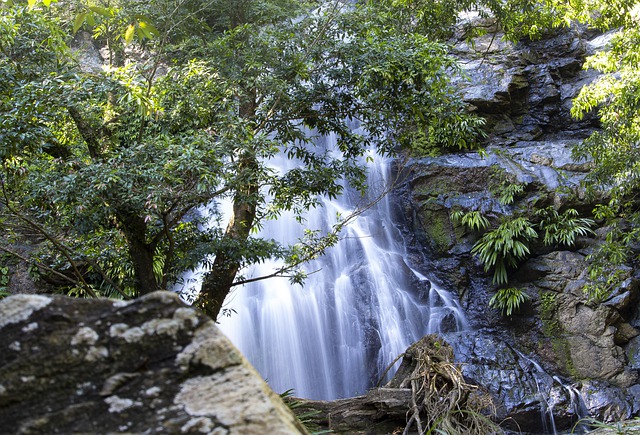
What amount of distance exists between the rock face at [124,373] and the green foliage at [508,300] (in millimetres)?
10535

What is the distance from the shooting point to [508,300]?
11531 millimetres

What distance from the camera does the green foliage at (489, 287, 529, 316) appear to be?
11.5m

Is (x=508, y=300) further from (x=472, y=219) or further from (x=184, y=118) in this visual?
(x=184, y=118)

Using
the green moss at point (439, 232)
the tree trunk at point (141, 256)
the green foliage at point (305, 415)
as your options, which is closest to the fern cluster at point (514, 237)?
the green moss at point (439, 232)

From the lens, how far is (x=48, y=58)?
6023 millimetres

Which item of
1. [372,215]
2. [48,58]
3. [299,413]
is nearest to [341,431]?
[299,413]

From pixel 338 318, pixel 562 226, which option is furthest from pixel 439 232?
pixel 338 318

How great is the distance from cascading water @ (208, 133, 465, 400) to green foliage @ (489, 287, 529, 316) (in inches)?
33.2

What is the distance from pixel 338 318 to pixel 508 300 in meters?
3.55

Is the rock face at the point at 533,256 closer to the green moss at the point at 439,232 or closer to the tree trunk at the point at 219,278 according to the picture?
the green moss at the point at 439,232

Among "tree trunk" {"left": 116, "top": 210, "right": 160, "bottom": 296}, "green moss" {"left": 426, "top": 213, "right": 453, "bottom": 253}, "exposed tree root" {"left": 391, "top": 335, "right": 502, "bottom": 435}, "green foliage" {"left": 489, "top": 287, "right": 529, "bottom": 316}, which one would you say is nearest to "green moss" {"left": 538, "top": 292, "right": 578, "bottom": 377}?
"green foliage" {"left": 489, "top": 287, "right": 529, "bottom": 316}

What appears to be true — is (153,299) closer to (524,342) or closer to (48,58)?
(48,58)

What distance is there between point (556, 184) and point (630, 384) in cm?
457

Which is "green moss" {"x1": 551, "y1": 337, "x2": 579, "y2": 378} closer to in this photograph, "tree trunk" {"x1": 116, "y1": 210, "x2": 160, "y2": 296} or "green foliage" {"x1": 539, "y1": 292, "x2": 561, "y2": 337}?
"green foliage" {"x1": 539, "y1": 292, "x2": 561, "y2": 337}
